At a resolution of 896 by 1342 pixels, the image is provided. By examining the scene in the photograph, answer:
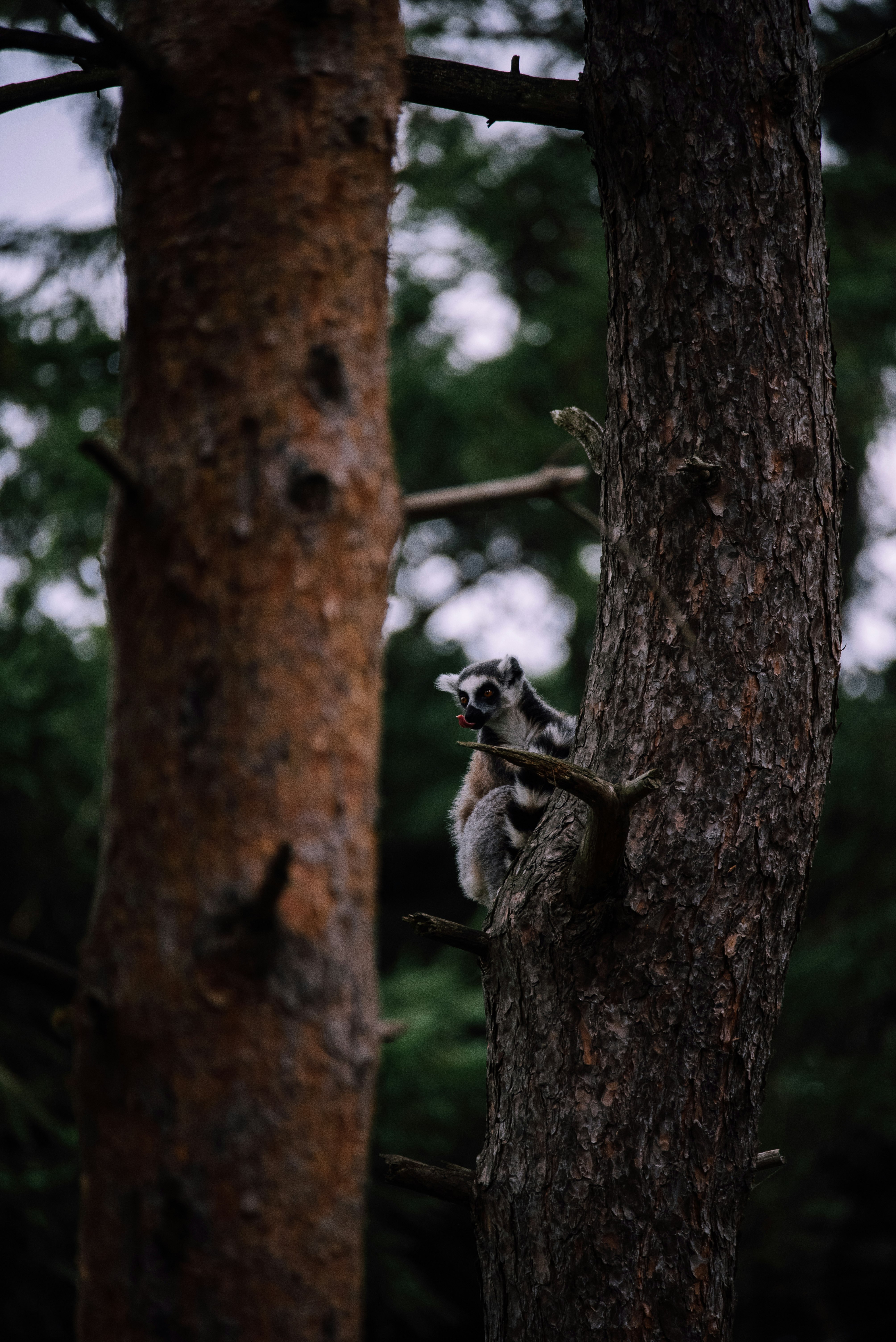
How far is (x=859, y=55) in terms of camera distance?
8.44ft

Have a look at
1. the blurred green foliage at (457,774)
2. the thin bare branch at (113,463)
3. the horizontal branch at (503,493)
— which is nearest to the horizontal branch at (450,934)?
the horizontal branch at (503,493)

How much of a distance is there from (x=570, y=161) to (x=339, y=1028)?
363 inches

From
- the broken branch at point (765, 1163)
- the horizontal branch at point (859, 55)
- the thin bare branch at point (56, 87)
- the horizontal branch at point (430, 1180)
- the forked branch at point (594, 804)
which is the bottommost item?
the horizontal branch at point (430, 1180)

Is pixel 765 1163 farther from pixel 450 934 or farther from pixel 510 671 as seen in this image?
pixel 510 671

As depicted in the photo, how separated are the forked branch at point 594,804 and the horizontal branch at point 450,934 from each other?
360 mm

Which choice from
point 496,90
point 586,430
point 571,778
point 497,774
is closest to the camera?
point 571,778

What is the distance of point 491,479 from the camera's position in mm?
8555

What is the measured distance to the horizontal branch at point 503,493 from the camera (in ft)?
5.42

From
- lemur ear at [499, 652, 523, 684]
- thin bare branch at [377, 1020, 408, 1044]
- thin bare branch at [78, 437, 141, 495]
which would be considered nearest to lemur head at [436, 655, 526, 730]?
lemur ear at [499, 652, 523, 684]

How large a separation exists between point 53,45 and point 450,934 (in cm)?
211

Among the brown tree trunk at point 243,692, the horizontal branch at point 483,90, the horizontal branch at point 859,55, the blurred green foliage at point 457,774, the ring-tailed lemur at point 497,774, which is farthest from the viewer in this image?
the blurred green foliage at point 457,774

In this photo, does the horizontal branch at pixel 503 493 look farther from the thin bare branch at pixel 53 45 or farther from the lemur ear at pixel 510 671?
the lemur ear at pixel 510 671

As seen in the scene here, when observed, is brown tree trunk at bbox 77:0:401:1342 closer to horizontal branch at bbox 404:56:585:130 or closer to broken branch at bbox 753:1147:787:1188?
horizontal branch at bbox 404:56:585:130

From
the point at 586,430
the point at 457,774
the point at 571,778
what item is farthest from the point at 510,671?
the point at 457,774
